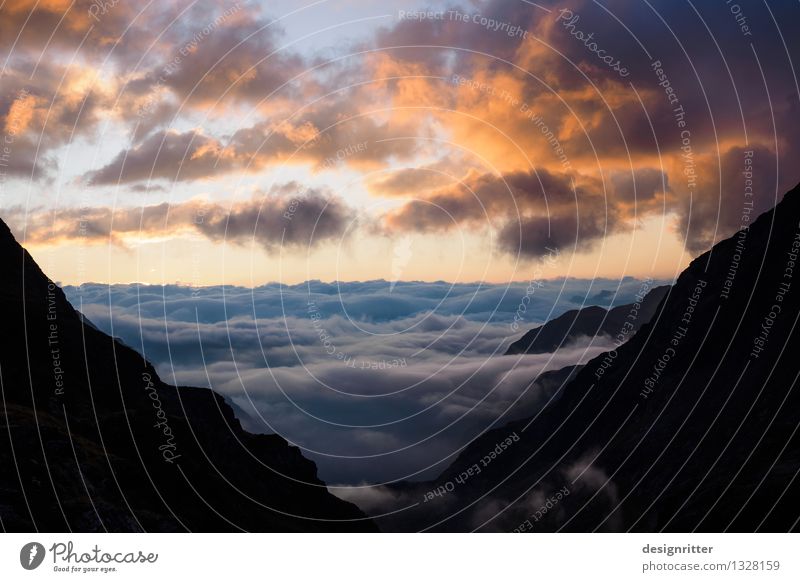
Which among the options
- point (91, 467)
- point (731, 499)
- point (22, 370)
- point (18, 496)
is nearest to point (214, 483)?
point (22, 370)

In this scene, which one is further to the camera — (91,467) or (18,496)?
(91,467)

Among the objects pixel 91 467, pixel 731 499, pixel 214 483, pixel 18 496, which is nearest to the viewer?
pixel 18 496
